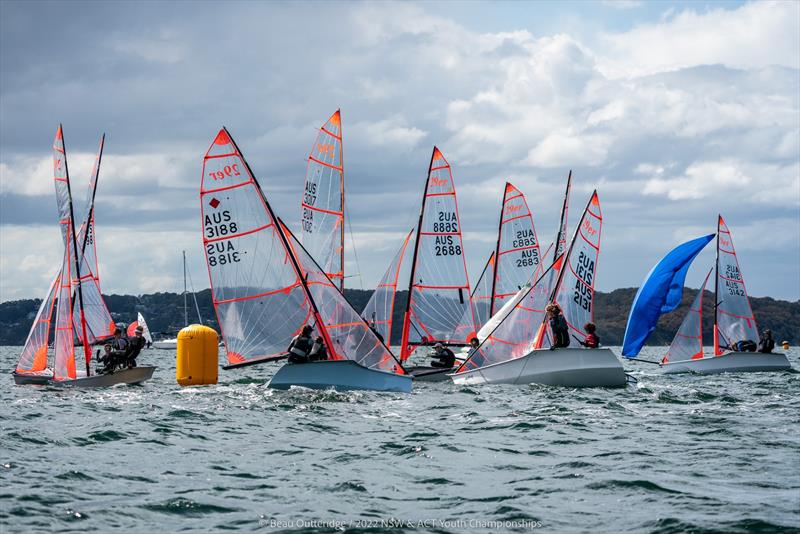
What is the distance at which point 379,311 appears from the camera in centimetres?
3136

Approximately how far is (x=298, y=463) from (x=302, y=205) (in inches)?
786

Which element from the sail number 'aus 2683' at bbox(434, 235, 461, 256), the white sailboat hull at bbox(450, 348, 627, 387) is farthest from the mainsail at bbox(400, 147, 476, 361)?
the white sailboat hull at bbox(450, 348, 627, 387)

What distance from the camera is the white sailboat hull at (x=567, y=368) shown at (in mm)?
23609

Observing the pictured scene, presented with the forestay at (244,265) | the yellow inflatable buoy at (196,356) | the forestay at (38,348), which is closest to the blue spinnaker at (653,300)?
the forestay at (244,265)

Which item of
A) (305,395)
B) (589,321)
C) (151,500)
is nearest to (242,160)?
(305,395)

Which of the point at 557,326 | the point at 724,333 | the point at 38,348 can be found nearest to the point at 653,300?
the point at 557,326

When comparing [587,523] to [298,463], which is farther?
[298,463]

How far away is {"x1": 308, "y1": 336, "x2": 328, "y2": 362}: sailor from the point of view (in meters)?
22.2

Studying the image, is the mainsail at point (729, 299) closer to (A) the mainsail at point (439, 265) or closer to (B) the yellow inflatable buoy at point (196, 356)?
(A) the mainsail at point (439, 265)

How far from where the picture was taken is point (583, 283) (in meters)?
26.6

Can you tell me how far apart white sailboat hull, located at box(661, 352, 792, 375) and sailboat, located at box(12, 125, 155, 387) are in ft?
63.8

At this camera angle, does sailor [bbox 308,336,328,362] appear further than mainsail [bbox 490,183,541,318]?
No

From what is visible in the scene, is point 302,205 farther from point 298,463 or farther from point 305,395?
point 298,463

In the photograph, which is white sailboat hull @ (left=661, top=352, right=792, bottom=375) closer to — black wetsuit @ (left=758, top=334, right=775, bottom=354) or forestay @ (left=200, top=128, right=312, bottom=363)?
black wetsuit @ (left=758, top=334, right=775, bottom=354)
